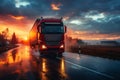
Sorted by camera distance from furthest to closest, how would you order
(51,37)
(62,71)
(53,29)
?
(53,29), (51,37), (62,71)

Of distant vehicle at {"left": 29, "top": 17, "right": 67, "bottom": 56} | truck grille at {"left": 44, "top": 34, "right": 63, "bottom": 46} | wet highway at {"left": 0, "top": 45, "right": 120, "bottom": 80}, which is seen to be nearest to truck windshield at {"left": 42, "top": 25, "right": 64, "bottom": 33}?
distant vehicle at {"left": 29, "top": 17, "right": 67, "bottom": 56}

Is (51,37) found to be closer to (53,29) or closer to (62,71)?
(53,29)

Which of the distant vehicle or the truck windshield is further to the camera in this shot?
the truck windshield

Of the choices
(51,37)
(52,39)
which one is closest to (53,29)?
(51,37)

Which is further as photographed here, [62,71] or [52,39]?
[52,39]

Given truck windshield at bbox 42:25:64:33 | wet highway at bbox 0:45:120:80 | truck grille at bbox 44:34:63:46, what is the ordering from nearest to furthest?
wet highway at bbox 0:45:120:80, truck grille at bbox 44:34:63:46, truck windshield at bbox 42:25:64:33

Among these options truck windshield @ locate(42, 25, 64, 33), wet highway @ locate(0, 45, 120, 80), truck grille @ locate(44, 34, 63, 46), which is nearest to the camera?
wet highway @ locate(0, 45, 120, 80)

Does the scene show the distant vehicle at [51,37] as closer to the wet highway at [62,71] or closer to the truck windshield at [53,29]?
the truck windshield at [53,29]

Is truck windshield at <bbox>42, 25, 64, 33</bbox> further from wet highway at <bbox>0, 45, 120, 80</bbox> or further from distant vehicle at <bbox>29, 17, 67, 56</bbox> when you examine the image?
wet highway at <bbox>0, 45, 120, 80</bbox>

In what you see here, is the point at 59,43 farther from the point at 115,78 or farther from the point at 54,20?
the point at 115,78

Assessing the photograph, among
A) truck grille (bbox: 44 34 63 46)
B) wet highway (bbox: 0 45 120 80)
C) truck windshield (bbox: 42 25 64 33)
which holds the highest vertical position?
truck windshield (bbox: 42 25 64 33)

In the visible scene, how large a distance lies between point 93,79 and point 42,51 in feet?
48.9

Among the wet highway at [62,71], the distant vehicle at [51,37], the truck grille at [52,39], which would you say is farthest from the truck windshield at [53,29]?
the wet highway at [62,71]

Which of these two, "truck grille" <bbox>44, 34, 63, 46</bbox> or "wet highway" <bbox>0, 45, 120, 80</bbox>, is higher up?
"truck grille" <bbox>44, 34, 63, 46</bbox>
